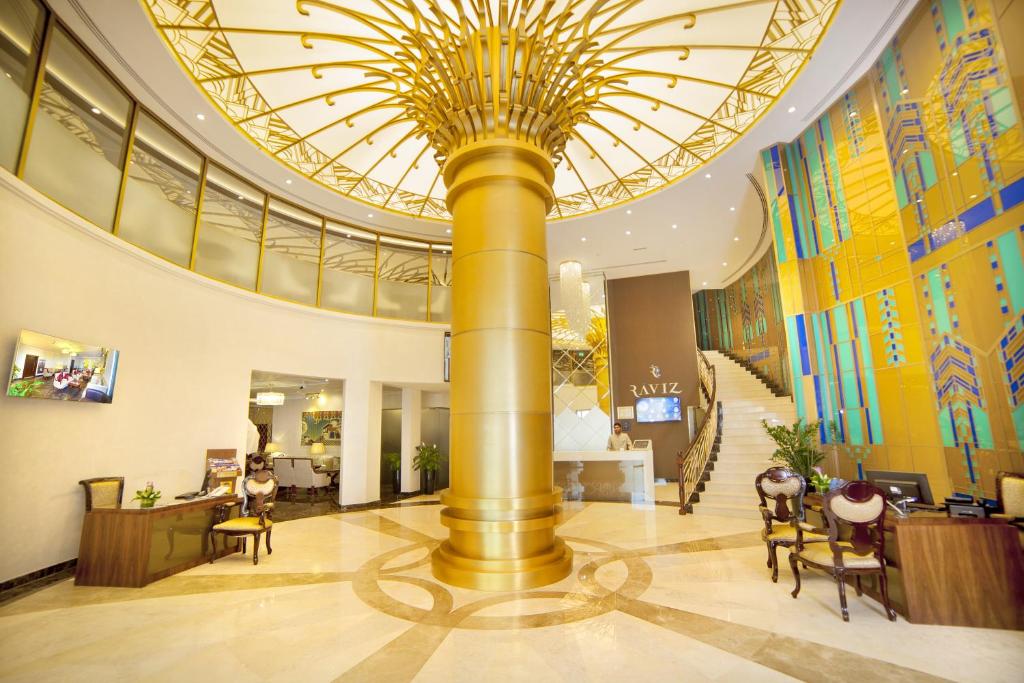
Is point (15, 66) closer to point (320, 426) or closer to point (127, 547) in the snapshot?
point (127, 547)

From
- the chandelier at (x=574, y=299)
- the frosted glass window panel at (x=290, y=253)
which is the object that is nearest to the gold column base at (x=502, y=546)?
the frosted glass window panel at (x=290, y=253)

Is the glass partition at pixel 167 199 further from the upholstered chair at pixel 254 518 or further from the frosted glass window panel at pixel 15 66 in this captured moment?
the upholstered chair at pixel 254 518

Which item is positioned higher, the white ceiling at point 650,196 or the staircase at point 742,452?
the white ceiling at point 650,196

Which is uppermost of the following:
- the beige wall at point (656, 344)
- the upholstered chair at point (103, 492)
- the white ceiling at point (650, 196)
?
the white ceiling at point (650, 196)

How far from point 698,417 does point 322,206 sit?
→ 32.5 feet

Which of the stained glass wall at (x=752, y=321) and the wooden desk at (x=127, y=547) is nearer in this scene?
the wooden desk at (x=127, y=547)

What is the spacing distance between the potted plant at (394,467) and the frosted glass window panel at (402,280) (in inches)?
143

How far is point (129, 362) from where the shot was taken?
5961 mm

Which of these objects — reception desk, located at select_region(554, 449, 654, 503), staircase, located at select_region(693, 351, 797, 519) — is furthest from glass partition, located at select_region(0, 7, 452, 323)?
staircase, located at select_region(693, 351, 797, 519)

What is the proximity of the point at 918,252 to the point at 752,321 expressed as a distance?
9138 mm

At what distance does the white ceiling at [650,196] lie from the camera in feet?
17.6

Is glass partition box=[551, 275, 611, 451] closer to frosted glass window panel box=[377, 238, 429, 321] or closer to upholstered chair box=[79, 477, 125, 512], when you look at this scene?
frosted glass window panel box=[377, 238, 429, 321]

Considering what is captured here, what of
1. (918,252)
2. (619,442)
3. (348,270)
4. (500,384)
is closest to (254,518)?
(500,384)

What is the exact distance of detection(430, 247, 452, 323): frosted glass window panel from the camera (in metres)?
11.0
